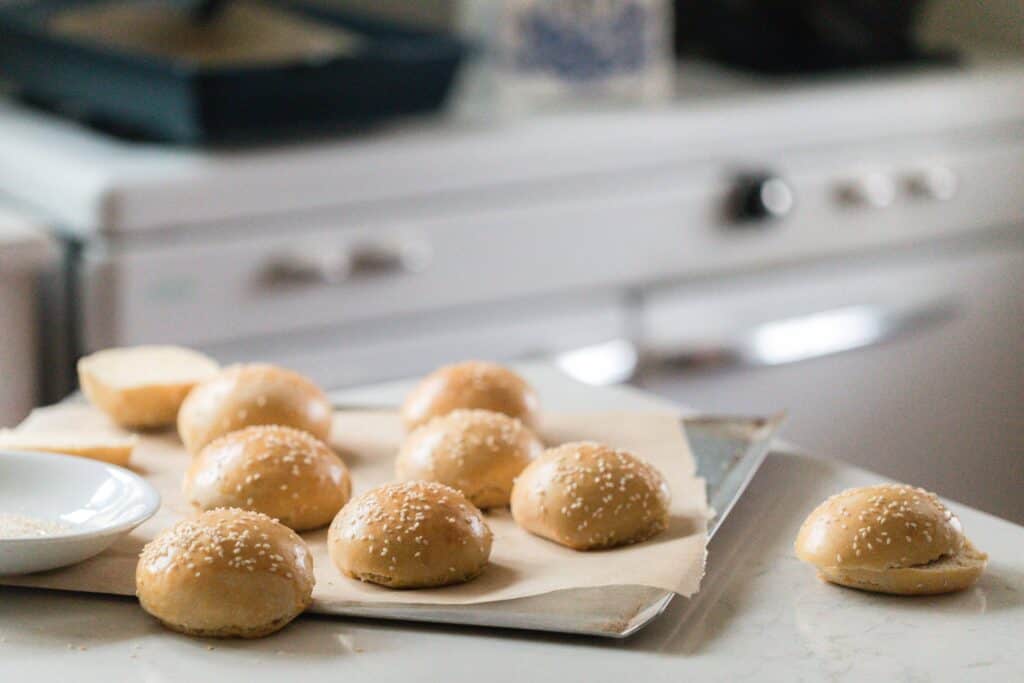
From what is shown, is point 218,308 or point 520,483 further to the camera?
point 218,308

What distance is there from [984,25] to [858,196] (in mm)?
750

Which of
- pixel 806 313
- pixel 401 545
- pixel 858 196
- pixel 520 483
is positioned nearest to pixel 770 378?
pixel 806 313

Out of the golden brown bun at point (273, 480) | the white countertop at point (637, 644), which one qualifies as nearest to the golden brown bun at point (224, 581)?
the white countertop at point (637, 644)

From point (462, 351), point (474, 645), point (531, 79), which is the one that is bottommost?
point (462, 351)

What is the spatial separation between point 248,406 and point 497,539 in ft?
0.81

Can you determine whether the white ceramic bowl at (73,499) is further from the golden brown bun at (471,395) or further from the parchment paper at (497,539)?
the golden brown bun at (471,395)

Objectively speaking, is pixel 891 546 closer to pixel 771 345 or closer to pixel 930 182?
pixel 771 345

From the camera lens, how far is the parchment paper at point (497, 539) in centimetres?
89

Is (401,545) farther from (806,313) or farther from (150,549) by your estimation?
(806,313)

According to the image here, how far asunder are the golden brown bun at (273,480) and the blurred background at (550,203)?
2.64ft

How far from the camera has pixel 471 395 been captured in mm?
1172

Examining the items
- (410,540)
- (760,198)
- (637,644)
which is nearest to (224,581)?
(410,540)

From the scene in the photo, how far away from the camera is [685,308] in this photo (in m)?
2.22

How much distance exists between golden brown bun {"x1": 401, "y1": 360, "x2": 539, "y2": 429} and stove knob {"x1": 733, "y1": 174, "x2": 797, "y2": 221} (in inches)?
42.5
